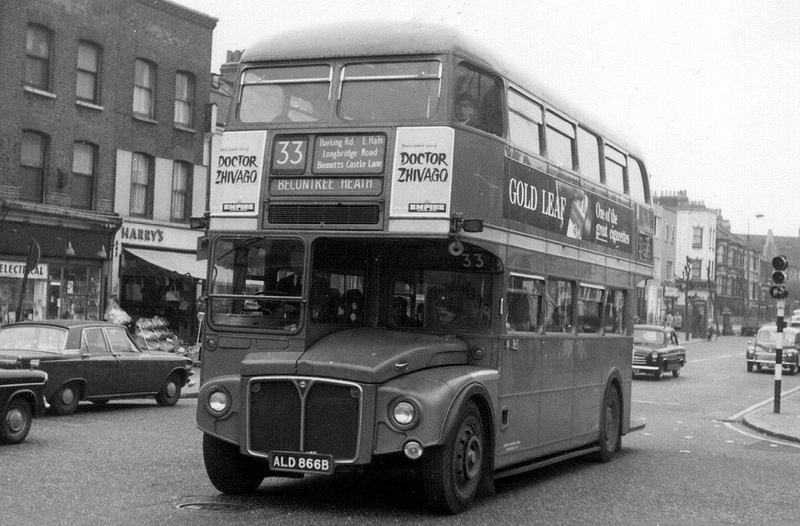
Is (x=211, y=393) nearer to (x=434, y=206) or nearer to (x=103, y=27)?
(x=434, y=206)

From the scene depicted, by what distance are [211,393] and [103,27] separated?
2583cm

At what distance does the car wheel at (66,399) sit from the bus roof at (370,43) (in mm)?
8601

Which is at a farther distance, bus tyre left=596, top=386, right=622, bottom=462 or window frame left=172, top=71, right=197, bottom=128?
window frame left=172, top=71, right=197, bottom=128

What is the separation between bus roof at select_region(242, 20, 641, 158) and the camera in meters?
10.2

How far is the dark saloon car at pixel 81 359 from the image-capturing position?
1736 centimetres

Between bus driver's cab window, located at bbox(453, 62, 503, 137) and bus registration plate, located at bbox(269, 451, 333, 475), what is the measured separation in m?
3.11

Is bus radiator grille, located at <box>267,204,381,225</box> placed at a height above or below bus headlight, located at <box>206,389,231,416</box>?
above

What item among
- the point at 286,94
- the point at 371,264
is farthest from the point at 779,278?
the point at 286,94

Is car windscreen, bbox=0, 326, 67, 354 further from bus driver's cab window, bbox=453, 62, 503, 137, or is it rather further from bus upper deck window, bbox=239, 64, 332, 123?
bus driver's cab window, bbox=453, 62, 503, 137

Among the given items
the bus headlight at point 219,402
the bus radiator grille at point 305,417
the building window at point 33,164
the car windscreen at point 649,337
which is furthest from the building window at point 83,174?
the bus radiator grille at point 305,417

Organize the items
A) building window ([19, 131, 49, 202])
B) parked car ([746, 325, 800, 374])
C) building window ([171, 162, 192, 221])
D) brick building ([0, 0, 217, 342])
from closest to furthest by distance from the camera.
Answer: brick building ([0, 0, 217, 342])
building window ([19, 131, 49, 202])
building window ([171, 162, 192, 221])
parked car ([746, 325, 800, 374])

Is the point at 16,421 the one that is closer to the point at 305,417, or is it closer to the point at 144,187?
the point at 305,417

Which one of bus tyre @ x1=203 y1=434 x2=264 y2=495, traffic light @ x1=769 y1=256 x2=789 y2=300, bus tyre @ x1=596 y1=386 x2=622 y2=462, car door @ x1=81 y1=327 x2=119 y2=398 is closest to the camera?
bus tyre @ x1=203 y1=434 x2=264 y2=495

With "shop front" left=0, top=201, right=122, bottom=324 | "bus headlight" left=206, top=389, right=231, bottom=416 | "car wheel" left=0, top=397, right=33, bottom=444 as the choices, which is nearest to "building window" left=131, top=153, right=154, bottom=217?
"shop front" left=0, top=201, right=122, bottom=324
